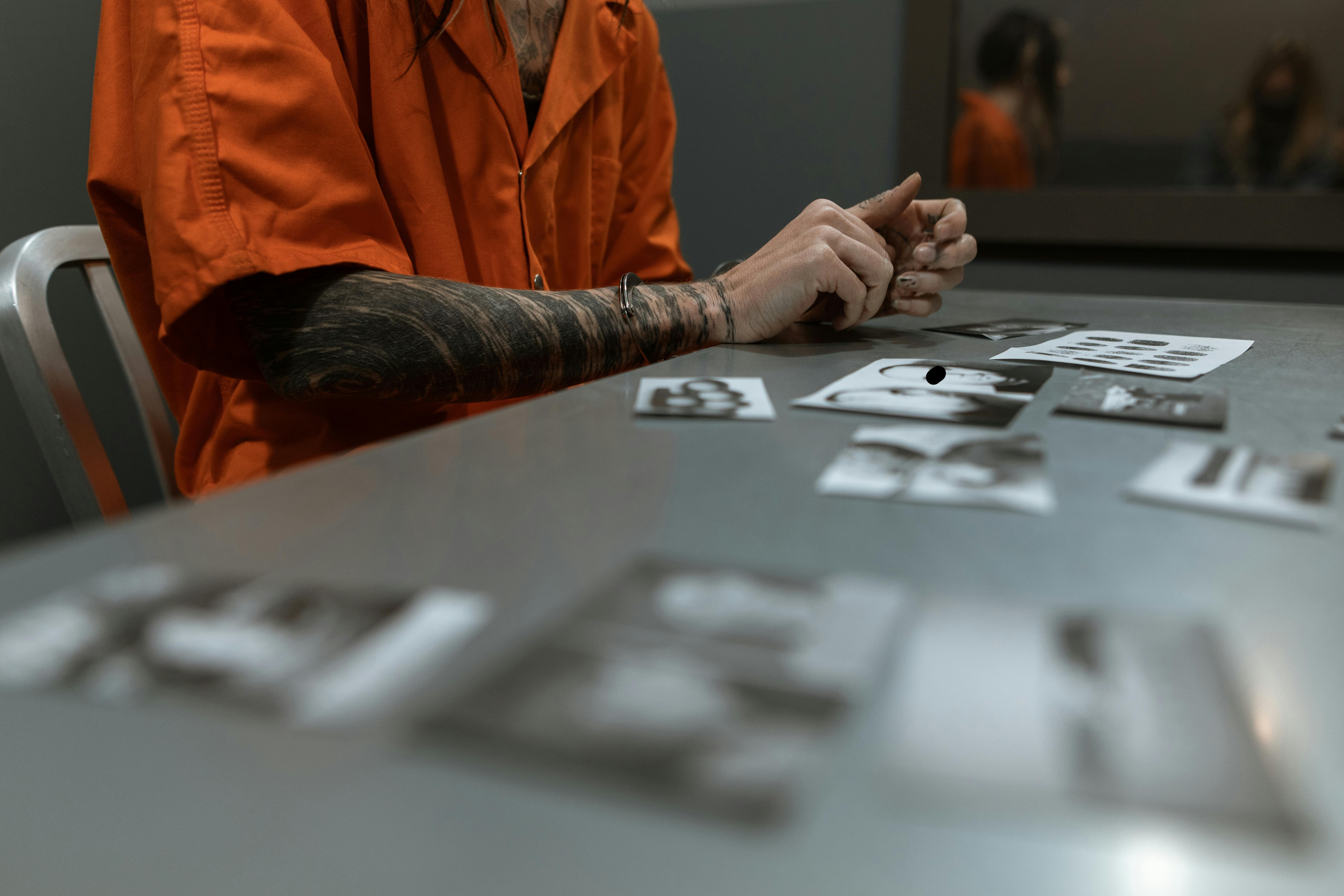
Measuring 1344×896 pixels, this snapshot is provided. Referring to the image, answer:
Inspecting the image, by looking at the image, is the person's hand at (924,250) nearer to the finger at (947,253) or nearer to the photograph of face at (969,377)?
the finger at (947,253)

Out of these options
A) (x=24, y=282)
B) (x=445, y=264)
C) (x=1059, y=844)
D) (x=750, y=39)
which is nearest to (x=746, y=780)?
(x=1059, y=844)

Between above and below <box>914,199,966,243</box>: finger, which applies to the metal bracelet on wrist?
below

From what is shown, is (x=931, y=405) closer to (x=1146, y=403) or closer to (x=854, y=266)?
(x=1146, y=403)

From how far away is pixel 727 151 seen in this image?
70.6 inches

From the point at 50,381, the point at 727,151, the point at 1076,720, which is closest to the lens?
the point at 1076,720

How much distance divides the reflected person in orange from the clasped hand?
0.77 metres

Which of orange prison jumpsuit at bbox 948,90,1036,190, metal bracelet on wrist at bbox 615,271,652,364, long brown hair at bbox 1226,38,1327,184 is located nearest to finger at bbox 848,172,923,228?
metal bracelet on wrist at bbox 615,271,652,364

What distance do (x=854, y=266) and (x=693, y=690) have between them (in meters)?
0.63

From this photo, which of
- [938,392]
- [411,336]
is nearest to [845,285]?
[938,392]

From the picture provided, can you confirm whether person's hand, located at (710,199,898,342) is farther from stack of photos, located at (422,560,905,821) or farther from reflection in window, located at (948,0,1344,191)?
reflection in window, located at (948,0,1344,191)

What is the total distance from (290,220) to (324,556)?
42 cm

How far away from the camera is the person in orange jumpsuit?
612mm

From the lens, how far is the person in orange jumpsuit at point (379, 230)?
0.61 meters

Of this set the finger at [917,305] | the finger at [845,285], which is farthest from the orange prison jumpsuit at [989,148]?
the finger at [845,285]
